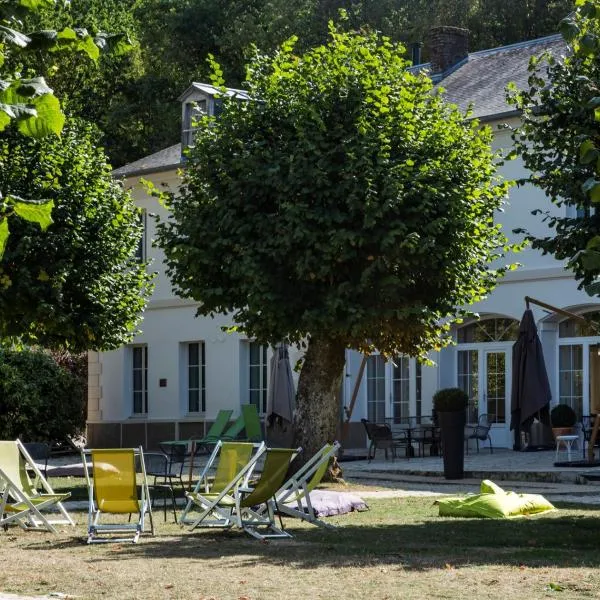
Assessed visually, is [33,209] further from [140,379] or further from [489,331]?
Result: [140,379]

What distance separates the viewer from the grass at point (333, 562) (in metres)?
→ 8.15

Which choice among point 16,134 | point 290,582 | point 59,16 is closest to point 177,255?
point 16,134

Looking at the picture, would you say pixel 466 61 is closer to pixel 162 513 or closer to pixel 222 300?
pixel 222 300

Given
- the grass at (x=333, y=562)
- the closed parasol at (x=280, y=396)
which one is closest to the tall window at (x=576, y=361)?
the closed parasol at (x=280, y=396)

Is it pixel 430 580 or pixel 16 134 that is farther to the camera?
pixel 16 134

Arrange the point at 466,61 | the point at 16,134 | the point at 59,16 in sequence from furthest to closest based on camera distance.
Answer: the point at 59,16, the point at 466,61, the point at 16,134

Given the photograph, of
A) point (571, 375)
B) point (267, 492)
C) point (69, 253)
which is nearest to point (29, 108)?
point (267, 492)

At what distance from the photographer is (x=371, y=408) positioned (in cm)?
2694

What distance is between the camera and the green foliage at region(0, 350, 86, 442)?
27609 millimetres

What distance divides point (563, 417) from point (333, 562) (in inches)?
567

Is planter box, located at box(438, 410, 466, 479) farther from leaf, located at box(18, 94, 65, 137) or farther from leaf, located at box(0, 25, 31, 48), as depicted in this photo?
leaf, located at box(18, 94, 65, 137)

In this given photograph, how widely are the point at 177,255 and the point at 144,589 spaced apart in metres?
7.81

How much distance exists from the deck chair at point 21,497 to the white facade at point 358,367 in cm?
1138

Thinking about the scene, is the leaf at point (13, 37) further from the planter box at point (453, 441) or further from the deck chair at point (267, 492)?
the planter box at point (453, 441)
